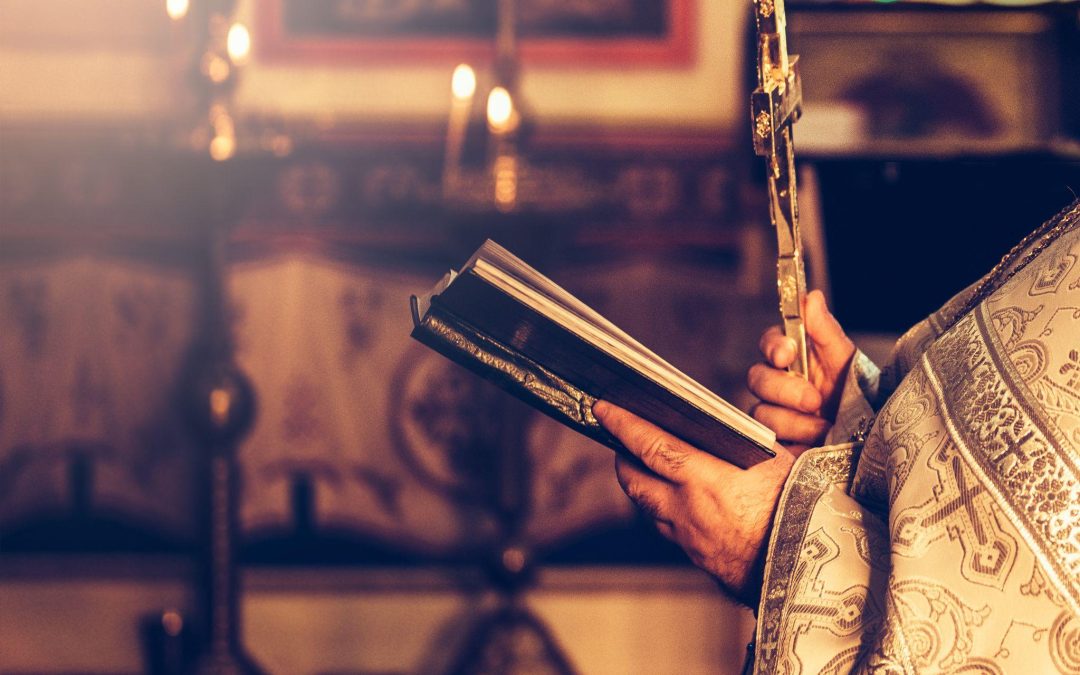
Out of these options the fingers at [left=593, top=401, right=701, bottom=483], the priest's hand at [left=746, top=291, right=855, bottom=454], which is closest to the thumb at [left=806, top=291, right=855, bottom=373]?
the priest's hand at [left=746, top=291, right=855, bottom=454]

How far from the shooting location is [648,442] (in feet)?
3.35

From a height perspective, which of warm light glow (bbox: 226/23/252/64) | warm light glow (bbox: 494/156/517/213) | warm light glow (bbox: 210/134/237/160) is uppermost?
warm light glow (bbox: 226/23/252/64)

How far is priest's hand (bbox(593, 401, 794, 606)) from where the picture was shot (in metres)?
1.01

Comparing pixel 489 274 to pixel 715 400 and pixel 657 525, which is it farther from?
pixel 657 525

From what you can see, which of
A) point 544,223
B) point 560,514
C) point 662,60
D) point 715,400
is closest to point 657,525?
point 715,400

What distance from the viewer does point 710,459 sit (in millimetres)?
1027

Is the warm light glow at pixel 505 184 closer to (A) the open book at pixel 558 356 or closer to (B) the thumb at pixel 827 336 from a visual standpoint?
(B) the thumb at pixel 827 336

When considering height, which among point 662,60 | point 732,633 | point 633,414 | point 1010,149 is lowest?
point 732,633

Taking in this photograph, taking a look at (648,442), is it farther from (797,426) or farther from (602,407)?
(797,426)

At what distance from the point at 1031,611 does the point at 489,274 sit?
442 millimetres

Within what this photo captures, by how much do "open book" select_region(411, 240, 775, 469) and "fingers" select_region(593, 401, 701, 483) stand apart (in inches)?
0.4

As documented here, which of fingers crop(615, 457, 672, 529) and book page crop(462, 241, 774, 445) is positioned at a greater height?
book page crop(462, 241, 774, 445)

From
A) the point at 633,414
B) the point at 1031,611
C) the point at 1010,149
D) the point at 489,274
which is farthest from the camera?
the point at 1010,149

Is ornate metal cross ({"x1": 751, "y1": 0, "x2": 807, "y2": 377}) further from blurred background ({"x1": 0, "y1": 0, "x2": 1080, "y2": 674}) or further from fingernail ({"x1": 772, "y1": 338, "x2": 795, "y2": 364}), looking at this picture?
blurred background ({"x1": 0, "y1": 0, "x2": 1080, "y2": 674})
